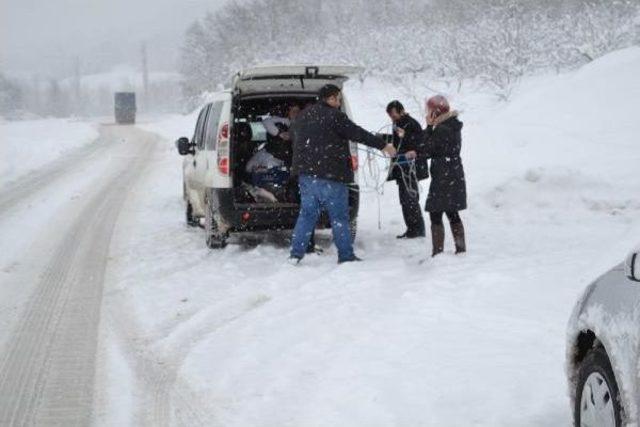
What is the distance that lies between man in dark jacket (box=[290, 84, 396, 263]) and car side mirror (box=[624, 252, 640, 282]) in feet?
15.5

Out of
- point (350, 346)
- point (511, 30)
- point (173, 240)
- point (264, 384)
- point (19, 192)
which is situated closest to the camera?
point (264, 384)

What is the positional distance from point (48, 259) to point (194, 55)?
182ft

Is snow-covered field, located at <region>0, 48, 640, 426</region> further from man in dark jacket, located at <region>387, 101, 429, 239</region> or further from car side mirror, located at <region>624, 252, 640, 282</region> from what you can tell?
car side mirror, located at <region>624, 252, 640, 282</region>

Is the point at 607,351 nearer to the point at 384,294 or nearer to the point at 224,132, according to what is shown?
the point at 384,294

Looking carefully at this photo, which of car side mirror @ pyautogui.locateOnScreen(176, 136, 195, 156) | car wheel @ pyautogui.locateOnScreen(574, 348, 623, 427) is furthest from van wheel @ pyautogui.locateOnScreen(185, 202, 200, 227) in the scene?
car wheel @ pyautogui.locateOnScreen(574, 348, 623, 427)

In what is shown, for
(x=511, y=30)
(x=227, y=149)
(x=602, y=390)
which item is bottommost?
(x=602, y=390)

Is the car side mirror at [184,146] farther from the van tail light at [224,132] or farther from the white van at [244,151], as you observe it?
the van tail light at [224,132]

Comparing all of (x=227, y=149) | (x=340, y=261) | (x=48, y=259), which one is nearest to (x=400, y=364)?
(x=340, y=261)

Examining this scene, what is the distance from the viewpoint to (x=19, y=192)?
1465 cm

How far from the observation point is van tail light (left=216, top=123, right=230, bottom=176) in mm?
8078

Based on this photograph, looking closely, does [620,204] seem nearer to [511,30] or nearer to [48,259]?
[48,259]

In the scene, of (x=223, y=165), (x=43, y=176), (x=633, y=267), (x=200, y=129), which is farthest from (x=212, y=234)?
(x=43, y=176)

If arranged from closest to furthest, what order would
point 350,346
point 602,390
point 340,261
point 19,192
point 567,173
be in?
point 602,390
point 350,346
point 340,261
point 567,173
point 19,192

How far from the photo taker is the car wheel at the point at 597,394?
2.88 metres
